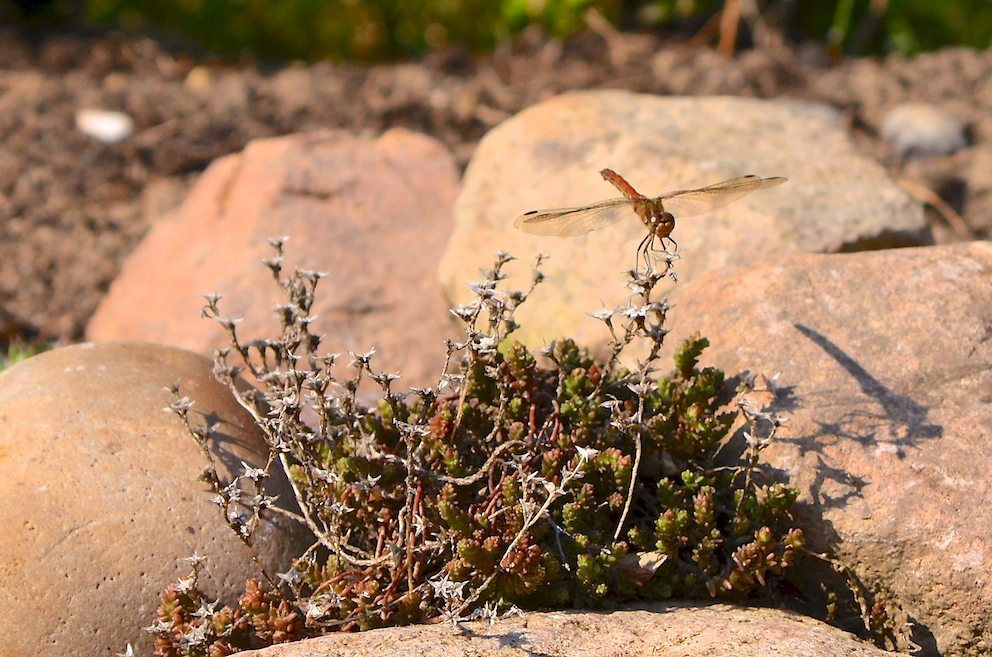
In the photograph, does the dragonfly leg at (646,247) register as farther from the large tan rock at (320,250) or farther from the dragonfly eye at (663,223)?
the large tan rock at (320,250)

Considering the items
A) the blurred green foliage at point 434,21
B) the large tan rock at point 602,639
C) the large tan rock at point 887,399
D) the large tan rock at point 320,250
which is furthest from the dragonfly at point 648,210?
the blurred green foliage at point 434,21

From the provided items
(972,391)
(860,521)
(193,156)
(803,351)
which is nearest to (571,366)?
(803,351)

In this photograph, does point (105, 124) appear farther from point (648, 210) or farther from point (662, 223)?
point (662, 223)

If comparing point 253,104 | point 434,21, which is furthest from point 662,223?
point 434,21

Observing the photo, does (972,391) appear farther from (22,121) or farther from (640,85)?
(22,121)

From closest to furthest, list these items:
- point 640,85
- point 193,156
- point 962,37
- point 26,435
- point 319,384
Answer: point 319,384
point 26,435
point 193,156
point 640,85
point 962,37

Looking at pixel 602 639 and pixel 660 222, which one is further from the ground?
pixel 660 222
